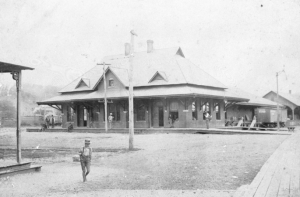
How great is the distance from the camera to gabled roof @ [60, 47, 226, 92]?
36500 mm

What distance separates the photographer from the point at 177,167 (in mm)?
11531

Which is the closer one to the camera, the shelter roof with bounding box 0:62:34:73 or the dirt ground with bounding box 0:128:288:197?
the dirt ground with bounding box 0:128:288:197

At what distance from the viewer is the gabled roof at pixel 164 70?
36500mm

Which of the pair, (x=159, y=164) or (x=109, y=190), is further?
(x=159, y=164)

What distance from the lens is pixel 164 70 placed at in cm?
3816

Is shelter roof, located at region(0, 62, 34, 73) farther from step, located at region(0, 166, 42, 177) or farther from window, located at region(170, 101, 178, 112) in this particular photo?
window, located at region(170, 101, 178, 112)

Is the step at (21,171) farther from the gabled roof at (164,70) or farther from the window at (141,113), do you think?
the window at (141,113)

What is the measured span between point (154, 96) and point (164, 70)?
5.23 metres

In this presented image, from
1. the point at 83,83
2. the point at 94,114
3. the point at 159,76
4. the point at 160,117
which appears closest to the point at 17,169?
the point at 160,117

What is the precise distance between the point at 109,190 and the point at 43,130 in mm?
32766

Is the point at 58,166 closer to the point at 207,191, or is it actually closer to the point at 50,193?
the point at 50,193

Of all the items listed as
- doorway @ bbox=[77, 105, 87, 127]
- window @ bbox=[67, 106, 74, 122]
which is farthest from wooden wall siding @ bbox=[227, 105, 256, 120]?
window @ bbox=[67, 106, 74, 122]

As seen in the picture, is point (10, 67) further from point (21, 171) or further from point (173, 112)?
point (173, 112)

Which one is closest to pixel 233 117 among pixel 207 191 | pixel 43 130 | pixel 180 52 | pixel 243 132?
pixel 180 52
